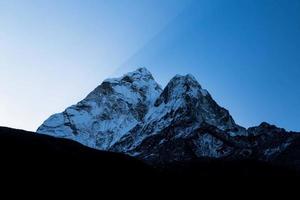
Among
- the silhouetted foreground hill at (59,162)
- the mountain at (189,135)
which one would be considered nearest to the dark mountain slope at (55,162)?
the silhouetted foreground hill at (59,162)

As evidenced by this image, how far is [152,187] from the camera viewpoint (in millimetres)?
30297

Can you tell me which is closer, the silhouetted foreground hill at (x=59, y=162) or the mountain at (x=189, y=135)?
the silhouetted foreground hill at (x=59, y=162)

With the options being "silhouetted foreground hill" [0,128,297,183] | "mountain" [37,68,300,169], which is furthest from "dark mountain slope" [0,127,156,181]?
"mountain" [37,68,300,169]

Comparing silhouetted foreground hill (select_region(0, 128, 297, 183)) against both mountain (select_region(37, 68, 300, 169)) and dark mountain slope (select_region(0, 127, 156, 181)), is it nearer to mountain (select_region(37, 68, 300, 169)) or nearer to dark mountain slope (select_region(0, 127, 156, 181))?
dark mountain slope (select_region(0, 127, 156, 181))

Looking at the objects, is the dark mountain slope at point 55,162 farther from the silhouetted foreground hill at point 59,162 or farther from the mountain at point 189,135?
the mountain at point 189,135

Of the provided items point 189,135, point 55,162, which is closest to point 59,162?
point 55,162

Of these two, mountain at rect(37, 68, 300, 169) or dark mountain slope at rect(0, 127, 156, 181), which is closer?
dark mountain slope at rect(0, 127, 156, 181)

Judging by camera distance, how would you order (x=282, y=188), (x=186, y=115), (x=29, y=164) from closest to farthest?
(x=29, y=164)
(x=282, y=188)
(x=186, y=115)

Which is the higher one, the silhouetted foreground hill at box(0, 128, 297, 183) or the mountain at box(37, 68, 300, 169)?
the mountain at box(37, 68, 300, 169)

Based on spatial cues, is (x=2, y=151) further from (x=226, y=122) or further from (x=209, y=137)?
(x=226, y=122)

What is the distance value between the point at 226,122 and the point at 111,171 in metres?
150

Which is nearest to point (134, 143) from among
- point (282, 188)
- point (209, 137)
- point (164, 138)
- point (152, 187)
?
point (164, 138)

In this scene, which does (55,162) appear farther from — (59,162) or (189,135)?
(189,135)

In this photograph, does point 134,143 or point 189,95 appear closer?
point 134,143
